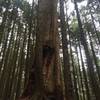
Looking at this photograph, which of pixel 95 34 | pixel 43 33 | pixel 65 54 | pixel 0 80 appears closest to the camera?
pixel 43 33

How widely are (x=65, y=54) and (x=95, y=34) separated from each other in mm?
7172

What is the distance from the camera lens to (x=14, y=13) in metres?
14.9

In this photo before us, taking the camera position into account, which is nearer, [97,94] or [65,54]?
[65,54]

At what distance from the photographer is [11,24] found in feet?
50.1

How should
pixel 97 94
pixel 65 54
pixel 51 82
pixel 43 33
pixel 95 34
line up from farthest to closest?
pixel 95 34, pixel 97 94, pixel 65 54, pixel 43 33, pixel 51 82

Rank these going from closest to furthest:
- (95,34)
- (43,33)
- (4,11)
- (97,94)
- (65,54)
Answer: (43,33) < (65,54) < (97,94) < (4,11) < (95,34)

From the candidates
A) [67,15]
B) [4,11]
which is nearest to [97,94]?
[67,15]

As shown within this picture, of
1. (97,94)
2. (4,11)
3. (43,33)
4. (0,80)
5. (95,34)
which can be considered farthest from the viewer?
(95,34)

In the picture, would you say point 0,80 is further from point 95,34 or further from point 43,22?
point 43,22

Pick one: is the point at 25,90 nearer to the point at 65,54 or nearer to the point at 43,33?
the point at 43,33

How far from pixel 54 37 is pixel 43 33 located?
118 millimetres

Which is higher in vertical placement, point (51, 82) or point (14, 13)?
point (14, 13)

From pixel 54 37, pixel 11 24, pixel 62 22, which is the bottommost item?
pixel 54 37

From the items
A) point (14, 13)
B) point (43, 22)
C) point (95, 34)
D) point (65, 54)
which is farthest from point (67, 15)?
point (43, 22)
